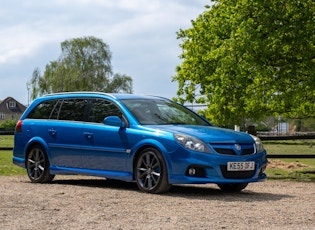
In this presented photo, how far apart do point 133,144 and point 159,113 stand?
958 mm

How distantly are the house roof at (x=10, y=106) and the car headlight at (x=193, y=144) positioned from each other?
16261 cm

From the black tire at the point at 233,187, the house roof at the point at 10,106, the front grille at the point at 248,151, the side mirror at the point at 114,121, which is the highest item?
the house roof at the point at 10,106

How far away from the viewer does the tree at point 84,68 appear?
85.0 meters

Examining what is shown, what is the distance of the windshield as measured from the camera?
468 inches

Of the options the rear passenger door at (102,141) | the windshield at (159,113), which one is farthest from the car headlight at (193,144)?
the rear passenger door at (102,141)

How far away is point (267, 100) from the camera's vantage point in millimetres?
21156

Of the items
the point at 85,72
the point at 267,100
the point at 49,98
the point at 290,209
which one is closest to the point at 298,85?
the point at 267,100

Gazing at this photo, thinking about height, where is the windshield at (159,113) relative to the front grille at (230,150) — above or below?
above

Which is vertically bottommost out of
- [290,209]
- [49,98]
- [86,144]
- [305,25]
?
[290,209]

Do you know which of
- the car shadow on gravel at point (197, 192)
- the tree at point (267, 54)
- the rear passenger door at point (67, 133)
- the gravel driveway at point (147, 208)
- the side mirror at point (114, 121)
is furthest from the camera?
the tree at point (267, 54)

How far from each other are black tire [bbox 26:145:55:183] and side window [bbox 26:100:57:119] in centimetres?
66

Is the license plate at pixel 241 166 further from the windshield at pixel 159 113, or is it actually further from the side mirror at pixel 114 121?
the side mirror at pixel 114 121

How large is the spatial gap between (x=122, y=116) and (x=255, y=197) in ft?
8.69

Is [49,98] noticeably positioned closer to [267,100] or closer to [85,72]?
[267,100]
